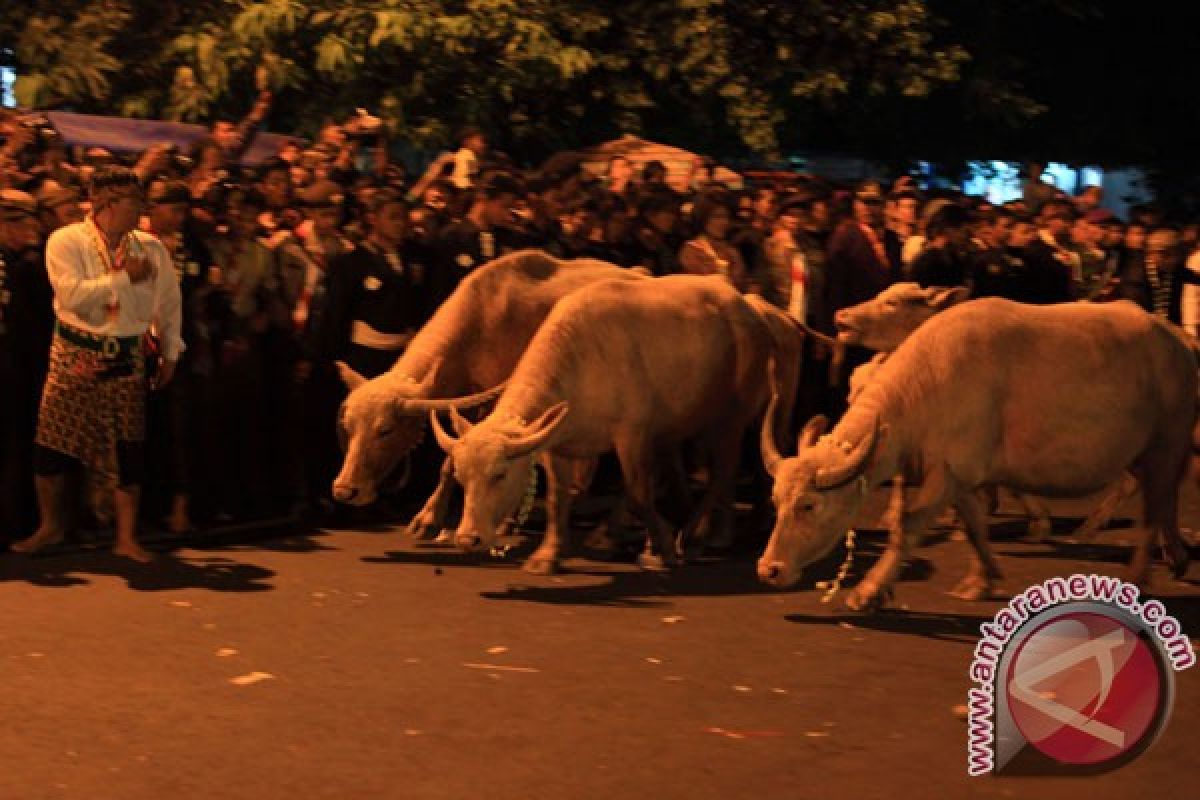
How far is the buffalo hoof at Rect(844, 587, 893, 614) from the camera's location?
11.2 m

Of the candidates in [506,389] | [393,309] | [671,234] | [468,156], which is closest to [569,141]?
[468,156]

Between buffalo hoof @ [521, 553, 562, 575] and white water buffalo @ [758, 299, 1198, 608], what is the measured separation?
4.66ft

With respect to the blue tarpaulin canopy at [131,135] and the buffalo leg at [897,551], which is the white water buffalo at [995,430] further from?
the blue tarpaulin canopy at [131,135]

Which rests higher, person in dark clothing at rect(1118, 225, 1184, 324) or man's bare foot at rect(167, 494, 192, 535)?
person in dark clothing at rect(1118, 225, 1184, 324)

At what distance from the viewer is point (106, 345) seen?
11.6m

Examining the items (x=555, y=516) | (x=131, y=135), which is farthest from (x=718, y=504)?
(x=131, y=135)

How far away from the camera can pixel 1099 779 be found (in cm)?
806

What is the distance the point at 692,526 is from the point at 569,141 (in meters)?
14.3

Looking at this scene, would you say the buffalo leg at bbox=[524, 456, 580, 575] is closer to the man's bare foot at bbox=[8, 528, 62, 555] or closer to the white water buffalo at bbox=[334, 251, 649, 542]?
the white water buffalo at bbox=[334, 251, 649, 542]

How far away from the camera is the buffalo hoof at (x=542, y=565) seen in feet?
40.3

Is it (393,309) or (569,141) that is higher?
(569,141)

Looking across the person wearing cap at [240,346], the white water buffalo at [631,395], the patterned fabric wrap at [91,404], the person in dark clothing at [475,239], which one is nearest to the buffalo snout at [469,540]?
the white water buffalo at [631,395]

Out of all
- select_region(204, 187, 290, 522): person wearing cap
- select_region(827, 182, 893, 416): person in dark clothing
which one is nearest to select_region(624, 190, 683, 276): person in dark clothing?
select_region(827, 182, 893, 416): person in dark clothing

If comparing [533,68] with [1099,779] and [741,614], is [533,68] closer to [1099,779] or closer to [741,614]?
[741,614]
